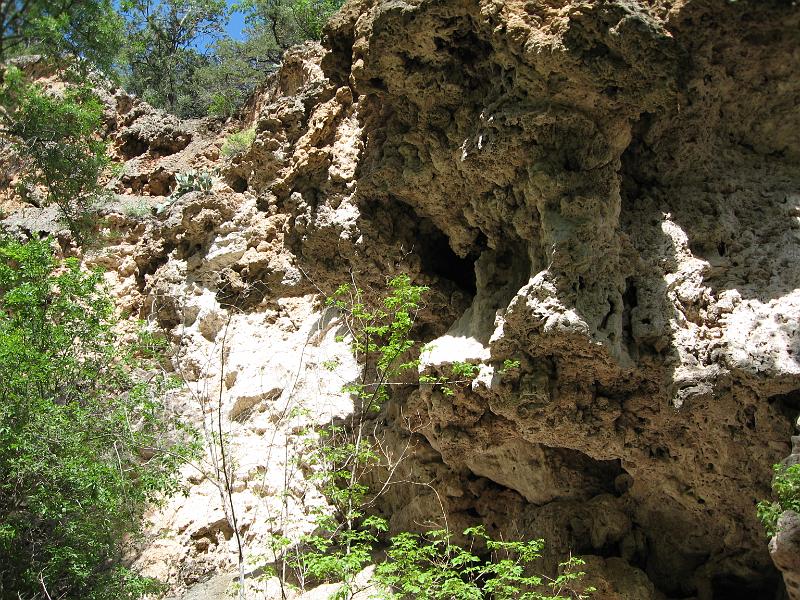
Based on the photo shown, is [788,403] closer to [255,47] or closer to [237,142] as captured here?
[237,142]

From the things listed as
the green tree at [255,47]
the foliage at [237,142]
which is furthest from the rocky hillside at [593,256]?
the green tree at [255,47]

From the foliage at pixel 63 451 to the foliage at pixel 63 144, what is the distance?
178 inches

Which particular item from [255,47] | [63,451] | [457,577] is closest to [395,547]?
[457,577]

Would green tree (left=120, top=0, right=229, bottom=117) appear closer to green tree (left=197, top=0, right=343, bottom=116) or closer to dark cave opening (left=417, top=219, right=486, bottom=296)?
green tree (left=197, top=0, right=343, bottom=116)

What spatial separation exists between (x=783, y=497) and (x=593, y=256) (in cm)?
244

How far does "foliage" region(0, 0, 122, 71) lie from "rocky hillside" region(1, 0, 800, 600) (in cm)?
314

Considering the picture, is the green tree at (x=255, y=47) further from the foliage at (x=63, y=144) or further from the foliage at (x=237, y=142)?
the foliage at (x=63, y=144)

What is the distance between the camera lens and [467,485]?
8.35m

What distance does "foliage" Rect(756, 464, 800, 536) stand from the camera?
4.62m

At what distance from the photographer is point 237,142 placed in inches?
562

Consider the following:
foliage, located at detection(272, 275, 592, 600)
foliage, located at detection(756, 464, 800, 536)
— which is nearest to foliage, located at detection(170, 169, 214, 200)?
foliage, located at detection(272, 275, 592, 600)

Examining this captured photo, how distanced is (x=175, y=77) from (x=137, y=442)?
17619mm

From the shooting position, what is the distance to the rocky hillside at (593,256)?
19.8 feet

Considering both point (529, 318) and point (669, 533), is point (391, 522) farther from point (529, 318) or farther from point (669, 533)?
point (529, 318)
